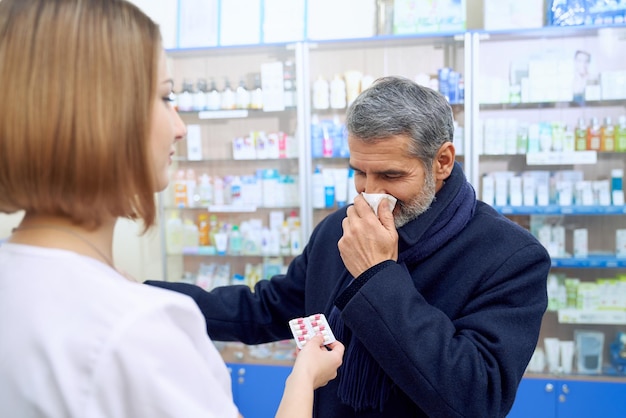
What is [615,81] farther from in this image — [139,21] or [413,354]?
[139,21]

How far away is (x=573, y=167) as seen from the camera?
3.64 m

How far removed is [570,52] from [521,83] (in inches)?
14.3

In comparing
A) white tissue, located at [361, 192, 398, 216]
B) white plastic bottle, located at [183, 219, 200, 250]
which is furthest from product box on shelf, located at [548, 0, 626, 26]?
white plastic bottle, located at [183, 219, 200, 250]

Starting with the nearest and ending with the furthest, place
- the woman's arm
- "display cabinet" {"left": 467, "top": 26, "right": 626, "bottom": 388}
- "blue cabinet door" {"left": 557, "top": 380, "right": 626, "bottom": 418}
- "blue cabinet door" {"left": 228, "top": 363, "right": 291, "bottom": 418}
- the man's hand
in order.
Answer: the woman's arm → the man's hand → "blue cabinet door" {"left": 557, "top": 380, "right": 626, "bottom": 418} → "display cabinet" {"left": 467, "top": 26, "right": 626, "bottom": 388} → "blue cabinet door" {"left": 228, "top": 363, "right": 291, "bottom": 418}

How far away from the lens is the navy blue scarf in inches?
54.7

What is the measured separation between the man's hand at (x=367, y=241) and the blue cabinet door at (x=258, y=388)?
2.39 metres

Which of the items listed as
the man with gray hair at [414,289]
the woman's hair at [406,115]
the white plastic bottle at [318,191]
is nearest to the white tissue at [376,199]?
the man with gray hair at [414,289]

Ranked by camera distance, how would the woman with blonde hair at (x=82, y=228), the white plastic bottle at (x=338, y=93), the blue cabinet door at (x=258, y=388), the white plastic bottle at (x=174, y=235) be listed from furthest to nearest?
the white plastic bottle at (x=174, y=235) → the white plastic bottle at (x=338, y=93) → the blue cabinet door at (x=258, y=388) → the woman with blonde hair at (x=82, y=228)

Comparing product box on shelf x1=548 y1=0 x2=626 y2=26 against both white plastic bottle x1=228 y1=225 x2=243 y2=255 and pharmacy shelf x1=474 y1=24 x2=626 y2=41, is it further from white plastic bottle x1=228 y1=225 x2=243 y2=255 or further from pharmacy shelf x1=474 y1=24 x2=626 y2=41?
white plastic bottle x1=228 y1=225 x2=243 y2=255

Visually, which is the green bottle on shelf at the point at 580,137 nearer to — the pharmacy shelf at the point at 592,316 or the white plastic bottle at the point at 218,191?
the pharmacy shelf at the point at 592,316

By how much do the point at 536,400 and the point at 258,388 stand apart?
5.94ft

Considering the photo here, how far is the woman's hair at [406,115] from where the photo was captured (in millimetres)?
1452

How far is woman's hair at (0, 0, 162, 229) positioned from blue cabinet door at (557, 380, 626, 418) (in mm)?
3355

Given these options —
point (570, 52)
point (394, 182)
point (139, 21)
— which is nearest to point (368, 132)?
point (394, 182)
